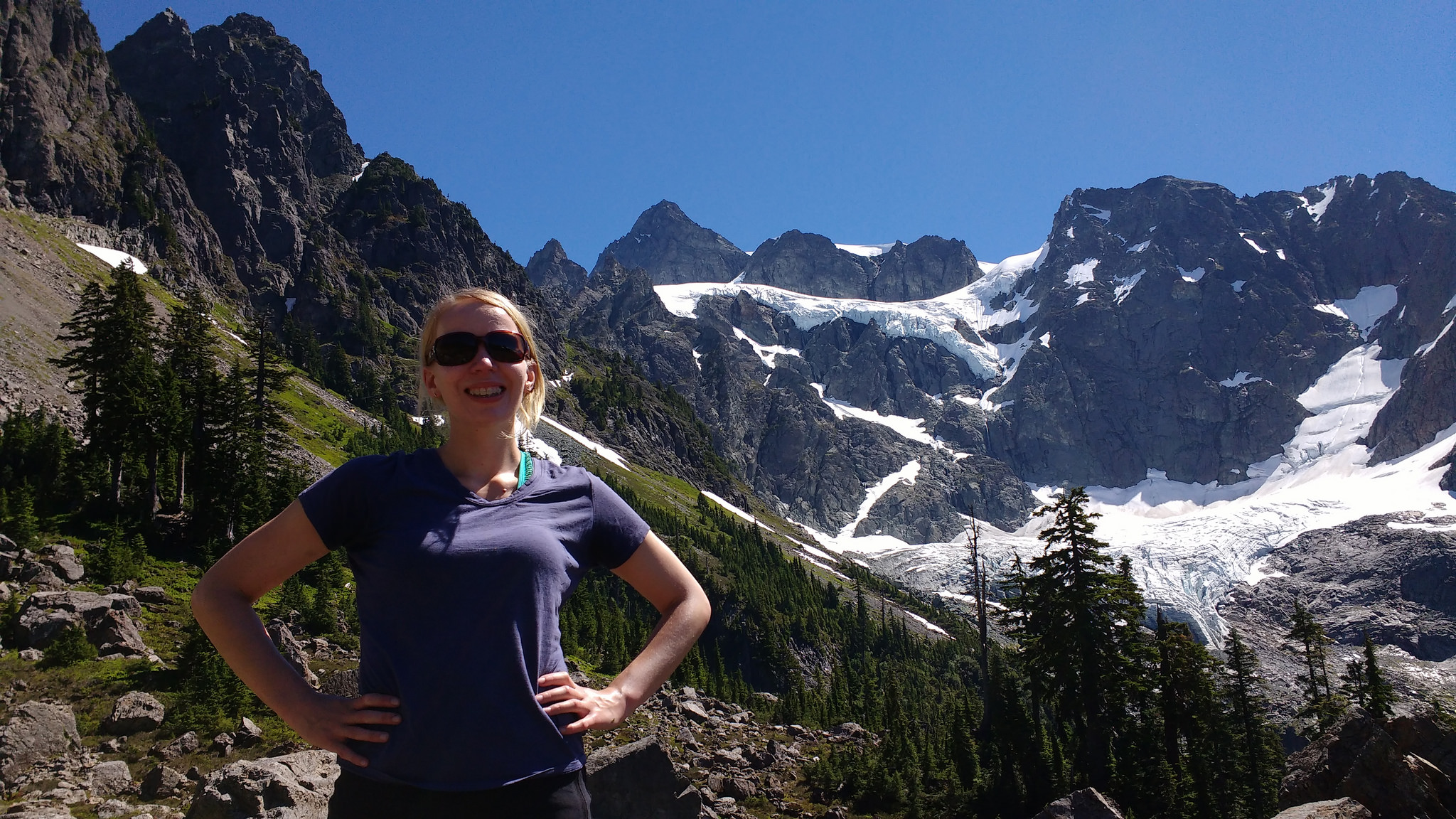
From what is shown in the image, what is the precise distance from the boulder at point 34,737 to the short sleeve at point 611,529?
15.6m

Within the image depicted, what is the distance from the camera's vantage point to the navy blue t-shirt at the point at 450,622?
317 cm

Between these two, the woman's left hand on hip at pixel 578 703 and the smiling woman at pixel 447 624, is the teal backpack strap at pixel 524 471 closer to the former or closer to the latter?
the smiling woman at pixel 447 624

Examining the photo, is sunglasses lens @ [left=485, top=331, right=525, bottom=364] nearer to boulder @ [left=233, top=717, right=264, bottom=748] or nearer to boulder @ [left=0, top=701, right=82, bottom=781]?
boulder @ [left=0, top=701, right=82, bottom=781]

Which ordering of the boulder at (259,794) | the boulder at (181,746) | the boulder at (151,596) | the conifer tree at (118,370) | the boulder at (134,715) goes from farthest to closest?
the conifer tree at (118,370)
the boulder at (151,596)
the boulder at (134,715)
the boulder at (181,746)
the boulder at (259,794)

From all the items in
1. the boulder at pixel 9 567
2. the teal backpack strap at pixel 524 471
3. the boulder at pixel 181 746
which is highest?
the boulder at pixel 9 567

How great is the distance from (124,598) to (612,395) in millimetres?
168689

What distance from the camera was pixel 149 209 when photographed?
130 metres

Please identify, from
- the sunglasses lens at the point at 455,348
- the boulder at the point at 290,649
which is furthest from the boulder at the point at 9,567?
the sunglasses lens at the point at 455,348

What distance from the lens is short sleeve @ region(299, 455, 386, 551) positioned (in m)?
3.34

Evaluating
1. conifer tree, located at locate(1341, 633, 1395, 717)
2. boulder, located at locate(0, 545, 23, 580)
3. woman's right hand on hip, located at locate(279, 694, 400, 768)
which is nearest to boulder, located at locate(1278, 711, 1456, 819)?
woman's right hand on hip, located at locate(279, 694, 400, 768)

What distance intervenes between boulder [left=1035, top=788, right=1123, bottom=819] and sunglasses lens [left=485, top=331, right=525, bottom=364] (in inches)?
804

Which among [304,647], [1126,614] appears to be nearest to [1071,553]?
[1126,614]

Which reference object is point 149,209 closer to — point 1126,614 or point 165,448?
point 165,448

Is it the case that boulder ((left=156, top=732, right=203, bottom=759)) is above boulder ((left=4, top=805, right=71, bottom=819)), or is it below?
above
